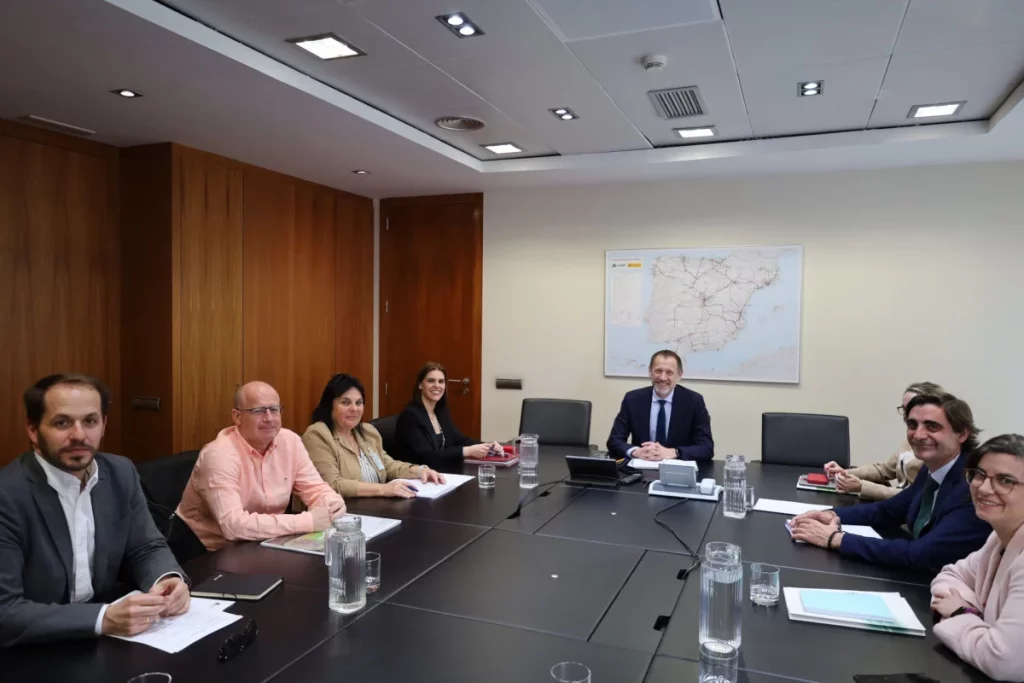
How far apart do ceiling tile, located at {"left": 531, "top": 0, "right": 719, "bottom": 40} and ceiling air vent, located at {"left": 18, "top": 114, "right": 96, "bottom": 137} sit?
2940 millimetres

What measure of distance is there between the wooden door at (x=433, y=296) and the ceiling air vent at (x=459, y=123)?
159cm

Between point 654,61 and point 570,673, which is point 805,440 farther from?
point 570,673

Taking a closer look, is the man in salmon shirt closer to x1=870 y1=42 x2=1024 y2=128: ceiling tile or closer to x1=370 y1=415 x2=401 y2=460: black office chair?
x1=370 y1=415 x2=401 y2=460: black office chair

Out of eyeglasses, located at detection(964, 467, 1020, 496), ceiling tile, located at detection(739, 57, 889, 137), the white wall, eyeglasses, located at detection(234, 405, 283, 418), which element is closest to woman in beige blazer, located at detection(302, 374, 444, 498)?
eyeglasses, located at detection(234, 405, 283, 418)

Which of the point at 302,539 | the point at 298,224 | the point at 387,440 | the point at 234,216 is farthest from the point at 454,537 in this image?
the point at 298,224

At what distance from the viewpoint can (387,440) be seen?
4.38 metres

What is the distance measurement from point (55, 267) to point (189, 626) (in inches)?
130

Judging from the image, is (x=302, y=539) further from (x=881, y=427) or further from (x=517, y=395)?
(x=881, y=427)

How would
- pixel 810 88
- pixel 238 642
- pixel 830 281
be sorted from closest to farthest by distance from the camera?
pixel 238 642 → pixel 810 88 → pixel 830 281

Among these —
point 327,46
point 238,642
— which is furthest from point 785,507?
point 327,46

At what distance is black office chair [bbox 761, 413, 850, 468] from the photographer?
161 inches

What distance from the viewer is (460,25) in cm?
286

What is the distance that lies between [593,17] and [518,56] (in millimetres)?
528

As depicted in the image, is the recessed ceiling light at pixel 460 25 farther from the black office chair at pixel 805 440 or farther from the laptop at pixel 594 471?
the black office chair at pixel 805 440
